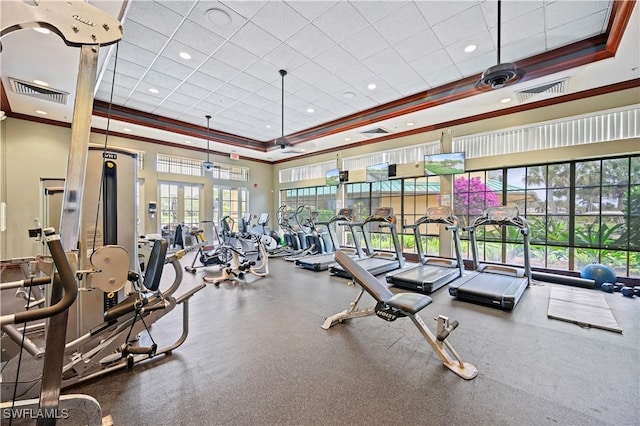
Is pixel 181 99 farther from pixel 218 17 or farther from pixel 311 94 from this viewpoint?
pixel 218 17

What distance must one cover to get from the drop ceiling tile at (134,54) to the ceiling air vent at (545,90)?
21.5 ft

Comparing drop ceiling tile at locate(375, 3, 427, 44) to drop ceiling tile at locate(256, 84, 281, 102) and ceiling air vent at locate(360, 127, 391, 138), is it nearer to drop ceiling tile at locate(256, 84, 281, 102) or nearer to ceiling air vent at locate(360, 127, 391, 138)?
drop ceiling tile at locate(256, 84, 281, 102)

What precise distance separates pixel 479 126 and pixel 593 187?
8.15 ft

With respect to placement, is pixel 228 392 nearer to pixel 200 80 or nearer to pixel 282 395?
pixel 282 395

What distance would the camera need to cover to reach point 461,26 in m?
3.68

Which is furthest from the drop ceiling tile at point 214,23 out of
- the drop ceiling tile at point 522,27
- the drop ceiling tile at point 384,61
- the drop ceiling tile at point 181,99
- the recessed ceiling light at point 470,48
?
the drop ceiling tile at point 522,27

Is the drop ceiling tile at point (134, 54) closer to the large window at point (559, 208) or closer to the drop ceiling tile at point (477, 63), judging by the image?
the drop ceiling tile at point (477, 63)

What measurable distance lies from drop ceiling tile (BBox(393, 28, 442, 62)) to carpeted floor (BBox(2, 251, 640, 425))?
3.98 m

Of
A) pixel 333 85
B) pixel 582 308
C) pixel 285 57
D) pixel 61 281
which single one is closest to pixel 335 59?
pixel 285 57

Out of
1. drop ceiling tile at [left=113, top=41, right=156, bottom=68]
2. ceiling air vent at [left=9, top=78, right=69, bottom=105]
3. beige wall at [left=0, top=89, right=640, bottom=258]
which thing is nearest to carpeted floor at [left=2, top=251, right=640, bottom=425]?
beige wall at [left=0, top=89, right=640, bottom=258]

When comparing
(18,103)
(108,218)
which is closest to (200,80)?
(108,218)

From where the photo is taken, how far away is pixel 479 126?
6.43m

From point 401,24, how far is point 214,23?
2.53m

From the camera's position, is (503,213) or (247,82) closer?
(503,213)
